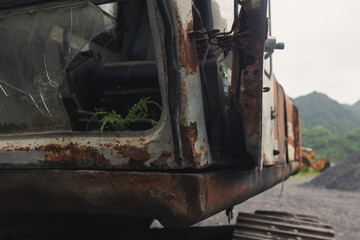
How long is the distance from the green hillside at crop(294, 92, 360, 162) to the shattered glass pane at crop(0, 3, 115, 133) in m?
39.7

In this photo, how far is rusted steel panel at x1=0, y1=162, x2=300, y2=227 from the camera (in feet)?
4.59

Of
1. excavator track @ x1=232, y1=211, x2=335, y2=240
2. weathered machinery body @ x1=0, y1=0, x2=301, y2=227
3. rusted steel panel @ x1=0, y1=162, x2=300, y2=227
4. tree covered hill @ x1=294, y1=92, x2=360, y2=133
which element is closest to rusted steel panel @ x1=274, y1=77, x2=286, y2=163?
excavator track @ x1=232, y1=211, x2=335, y2=240

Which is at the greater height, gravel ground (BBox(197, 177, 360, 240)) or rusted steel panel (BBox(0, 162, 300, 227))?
rusted steel panel (BBox(0, 162, 300, 227))

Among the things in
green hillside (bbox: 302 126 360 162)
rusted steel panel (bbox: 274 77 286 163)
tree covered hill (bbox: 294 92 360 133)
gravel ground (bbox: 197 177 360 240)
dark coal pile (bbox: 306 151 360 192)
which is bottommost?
tree covered hill (bbox: 294 92 360 133)

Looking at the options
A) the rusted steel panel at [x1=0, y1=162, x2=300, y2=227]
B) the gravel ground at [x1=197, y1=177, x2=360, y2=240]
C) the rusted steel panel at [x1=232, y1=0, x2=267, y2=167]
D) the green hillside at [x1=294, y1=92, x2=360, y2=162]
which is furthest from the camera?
the green hillside at [x1=294, y1=92, x2=360, y2=162]

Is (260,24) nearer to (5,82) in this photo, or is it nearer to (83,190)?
(83,190)

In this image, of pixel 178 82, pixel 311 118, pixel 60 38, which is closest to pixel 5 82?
pixel 60 38

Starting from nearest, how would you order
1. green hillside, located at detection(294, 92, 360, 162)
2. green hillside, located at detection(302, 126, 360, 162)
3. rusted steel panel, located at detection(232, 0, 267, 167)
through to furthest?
rusted steel panel, located at detection(232, 0, 267, 167) → green hillside, located at detection(302, 126, 360, 162) → green hillside, located at detection(294, 92, 360, 162)

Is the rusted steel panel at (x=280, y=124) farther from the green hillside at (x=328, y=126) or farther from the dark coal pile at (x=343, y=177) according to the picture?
the green hillside at (x=328, y=126)

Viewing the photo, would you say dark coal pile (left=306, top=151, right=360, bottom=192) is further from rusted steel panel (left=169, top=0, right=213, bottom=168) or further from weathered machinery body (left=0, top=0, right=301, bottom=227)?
rusted steel panel (left=169, top=0, right=213, bottom=168)

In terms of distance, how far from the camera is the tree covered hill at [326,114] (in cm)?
7269

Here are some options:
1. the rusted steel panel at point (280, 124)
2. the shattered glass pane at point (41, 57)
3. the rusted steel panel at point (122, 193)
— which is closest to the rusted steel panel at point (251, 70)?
the rusted steel panel at point (122, 193)

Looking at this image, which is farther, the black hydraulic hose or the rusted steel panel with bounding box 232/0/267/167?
A: the rusted steel panel with bounding box 232/0/267/167

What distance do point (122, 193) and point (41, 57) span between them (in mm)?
767
